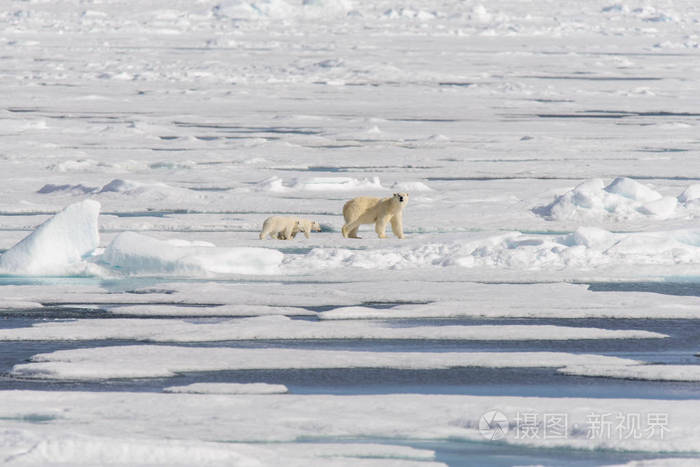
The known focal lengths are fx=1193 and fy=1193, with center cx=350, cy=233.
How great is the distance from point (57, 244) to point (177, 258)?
80cm

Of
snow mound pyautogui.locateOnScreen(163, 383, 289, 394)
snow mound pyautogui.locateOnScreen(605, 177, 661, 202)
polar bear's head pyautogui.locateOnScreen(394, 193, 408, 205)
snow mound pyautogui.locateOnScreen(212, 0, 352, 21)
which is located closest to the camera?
snow mound pyautogui.locateOnScreen(163, 383, 289, 394)

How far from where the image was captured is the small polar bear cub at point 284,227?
30.5 ft

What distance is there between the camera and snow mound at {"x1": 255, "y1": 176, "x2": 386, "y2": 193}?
12602 mm

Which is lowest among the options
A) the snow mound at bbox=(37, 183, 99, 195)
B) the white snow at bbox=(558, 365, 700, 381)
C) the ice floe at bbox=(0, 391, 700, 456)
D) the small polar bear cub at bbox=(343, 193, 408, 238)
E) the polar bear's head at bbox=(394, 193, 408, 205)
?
the snow mound at bbox=(37, 183, 99, 195)

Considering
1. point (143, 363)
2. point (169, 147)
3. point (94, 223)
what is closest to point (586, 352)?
→ point (143, 363)

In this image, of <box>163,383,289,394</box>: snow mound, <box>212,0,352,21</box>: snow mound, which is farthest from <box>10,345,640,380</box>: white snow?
<box>212,0,352,21</box>: snow mound

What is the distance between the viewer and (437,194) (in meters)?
12.1

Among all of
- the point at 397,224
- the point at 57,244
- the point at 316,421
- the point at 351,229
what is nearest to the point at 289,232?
the point at 351,229

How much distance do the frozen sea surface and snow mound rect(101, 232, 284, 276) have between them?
2 centimetres

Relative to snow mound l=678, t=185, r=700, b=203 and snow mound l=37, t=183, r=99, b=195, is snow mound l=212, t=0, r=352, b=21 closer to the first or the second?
snow mound l=37, t=183, r=99, b=195

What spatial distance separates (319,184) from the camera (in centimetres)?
1281

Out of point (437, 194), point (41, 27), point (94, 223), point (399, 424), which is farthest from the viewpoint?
point (41, 27)

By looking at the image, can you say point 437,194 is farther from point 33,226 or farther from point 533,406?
point 533,406

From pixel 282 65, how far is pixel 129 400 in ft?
102
